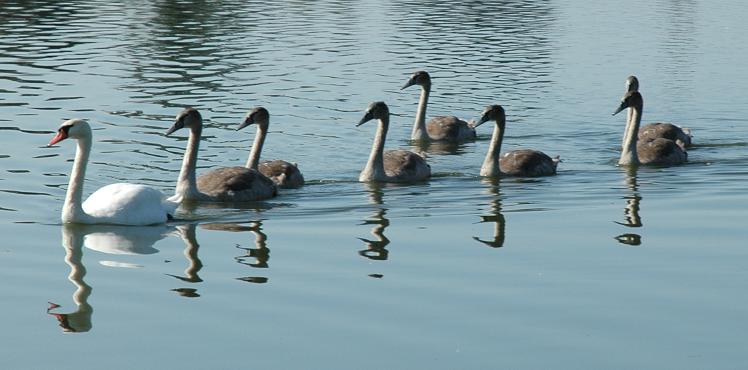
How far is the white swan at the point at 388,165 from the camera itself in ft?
63.0

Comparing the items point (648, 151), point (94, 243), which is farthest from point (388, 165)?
point (94, 243)

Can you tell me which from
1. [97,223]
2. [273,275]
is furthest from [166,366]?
[97,223]

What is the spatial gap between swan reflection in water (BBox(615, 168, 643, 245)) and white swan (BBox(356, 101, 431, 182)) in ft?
9.46

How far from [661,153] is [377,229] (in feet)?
23.7

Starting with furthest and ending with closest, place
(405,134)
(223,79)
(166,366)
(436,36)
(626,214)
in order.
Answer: (436,36) < (223,79) < (405,134) < (626,214) < (166,366)

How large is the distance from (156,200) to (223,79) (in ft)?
47.2

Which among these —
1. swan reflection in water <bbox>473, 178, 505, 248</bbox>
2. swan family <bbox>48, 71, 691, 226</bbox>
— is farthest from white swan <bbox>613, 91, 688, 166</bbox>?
swan reflection in water <bbox>473, 178, 505, 248</bbox>

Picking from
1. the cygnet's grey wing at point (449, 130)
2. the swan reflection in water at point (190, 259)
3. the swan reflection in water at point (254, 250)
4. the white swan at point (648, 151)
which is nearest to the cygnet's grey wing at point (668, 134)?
the white swan at point (648, 151)

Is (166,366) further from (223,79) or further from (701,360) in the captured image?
(223,79)

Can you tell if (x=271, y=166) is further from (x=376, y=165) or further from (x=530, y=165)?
(x=530, y=165)

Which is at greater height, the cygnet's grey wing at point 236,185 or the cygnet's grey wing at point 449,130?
the cygnet's grey wing at point 236,185

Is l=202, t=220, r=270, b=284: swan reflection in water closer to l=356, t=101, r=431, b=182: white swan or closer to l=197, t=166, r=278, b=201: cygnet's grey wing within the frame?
l=197, t=166, r=278, b=201: cygnet's grey wing

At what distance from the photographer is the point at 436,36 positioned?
3969cm

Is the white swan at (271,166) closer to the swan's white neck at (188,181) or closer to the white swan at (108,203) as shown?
the swan's white neck at (188,181)
